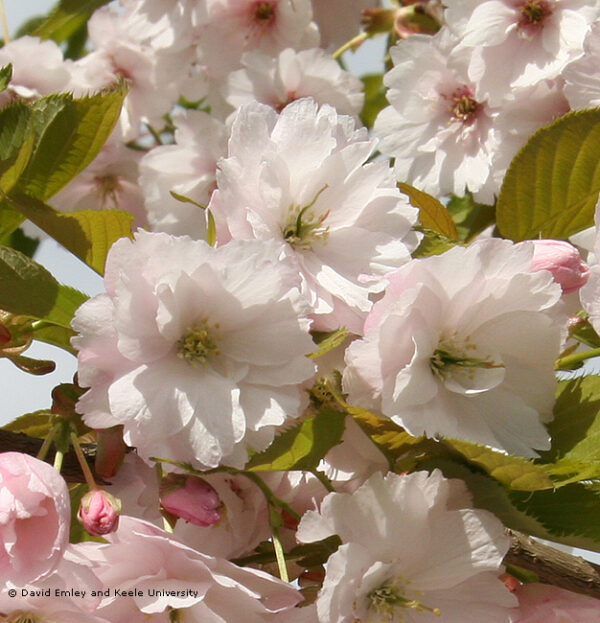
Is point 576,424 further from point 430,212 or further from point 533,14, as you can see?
point 533,14

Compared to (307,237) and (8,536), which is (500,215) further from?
(8,536)

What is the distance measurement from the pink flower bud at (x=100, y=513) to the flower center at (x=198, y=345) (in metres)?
0.12

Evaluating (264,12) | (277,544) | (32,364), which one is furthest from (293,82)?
(277,544)

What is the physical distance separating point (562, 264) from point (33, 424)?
512 mm

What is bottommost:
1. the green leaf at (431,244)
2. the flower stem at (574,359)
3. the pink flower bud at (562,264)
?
the flower stem at (574,359)

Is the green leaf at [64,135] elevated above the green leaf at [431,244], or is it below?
above

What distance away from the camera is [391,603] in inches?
32.7

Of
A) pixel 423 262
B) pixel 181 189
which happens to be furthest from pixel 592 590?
pixel 181 189

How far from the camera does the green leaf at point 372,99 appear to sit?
84.7 inches

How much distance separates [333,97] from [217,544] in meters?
0.91

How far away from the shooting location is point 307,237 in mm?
875

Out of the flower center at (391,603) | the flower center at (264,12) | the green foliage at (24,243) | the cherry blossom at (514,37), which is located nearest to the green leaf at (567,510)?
the flower center at (391,603)

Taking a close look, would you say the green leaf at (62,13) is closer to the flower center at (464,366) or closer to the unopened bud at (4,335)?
the unopened bud at (4,335)

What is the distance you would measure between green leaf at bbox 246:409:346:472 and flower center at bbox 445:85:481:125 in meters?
0.70
